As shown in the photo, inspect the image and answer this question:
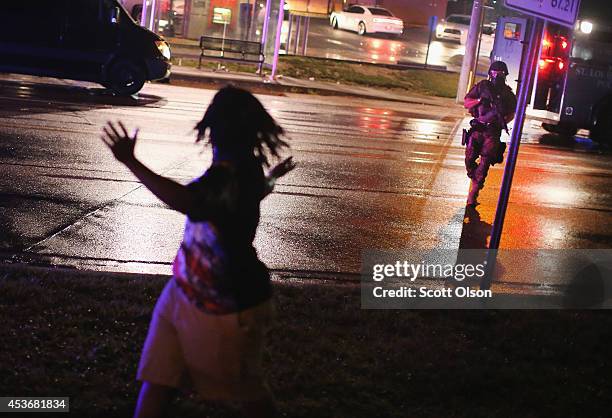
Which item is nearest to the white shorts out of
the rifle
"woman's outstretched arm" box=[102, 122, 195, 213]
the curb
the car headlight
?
"woman's outstretched arm" box=[102, 122, 195, 213]

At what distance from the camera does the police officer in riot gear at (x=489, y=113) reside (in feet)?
34.9

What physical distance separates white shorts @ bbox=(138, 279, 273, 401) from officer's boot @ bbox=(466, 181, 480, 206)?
7888mm

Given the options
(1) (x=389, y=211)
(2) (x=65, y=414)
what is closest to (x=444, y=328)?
(2) (x=65, y=414)

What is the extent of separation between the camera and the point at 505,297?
7484mm

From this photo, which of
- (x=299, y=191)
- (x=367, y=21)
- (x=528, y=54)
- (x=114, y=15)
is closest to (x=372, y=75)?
(x=114, y=15)

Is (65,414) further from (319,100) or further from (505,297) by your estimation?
(319,100)

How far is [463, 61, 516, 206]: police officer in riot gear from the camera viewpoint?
34.9 ft

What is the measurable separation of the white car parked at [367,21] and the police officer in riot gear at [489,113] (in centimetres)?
3898

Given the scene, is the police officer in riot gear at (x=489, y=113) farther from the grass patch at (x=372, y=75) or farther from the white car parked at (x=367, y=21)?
the white car parked at (x=367, y=21)

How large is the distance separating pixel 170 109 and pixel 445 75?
17.8 meters

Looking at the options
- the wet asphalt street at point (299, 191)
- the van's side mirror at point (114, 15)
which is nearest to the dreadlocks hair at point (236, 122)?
the wet asphalt street at point (299, 191)

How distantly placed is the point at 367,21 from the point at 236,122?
46.3 meters

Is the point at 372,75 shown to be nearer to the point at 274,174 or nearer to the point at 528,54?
the point at 528,54

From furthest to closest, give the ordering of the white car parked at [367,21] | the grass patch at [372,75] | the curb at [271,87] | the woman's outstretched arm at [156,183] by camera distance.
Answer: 1. the white car parked at [367,21]
2. the grass patch at [372,75]
3. the curb at [271,87]
4. the woman's outstretched arm at [156,183]
